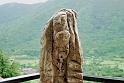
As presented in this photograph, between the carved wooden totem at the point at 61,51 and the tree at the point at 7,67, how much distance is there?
1.94 metres

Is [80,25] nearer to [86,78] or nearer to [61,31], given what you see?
[86,78]

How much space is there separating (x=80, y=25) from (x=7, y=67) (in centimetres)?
131

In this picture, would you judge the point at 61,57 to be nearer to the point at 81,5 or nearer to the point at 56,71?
the point at 56,71

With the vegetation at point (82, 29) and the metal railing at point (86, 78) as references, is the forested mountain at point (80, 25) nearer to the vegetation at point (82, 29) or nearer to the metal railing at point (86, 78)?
the vegetation at point (82, 29)

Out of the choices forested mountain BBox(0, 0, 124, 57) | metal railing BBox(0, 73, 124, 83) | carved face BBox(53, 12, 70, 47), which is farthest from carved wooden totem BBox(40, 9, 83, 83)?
forested mountain BBox(0, 0, 124, 57)

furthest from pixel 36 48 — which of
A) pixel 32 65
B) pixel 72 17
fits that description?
pixel 72 17

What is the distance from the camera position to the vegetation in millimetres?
4344

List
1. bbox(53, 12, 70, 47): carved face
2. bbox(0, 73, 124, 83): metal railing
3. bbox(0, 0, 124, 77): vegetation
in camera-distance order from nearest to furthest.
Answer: bbox(53, 12, 70, 47): carved face, bbox(0, 73, 124, 83): metal railing, bbox(0, 0, 124, 77): vegetation

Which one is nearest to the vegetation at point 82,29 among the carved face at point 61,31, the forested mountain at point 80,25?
the forested mountain at point 80,25

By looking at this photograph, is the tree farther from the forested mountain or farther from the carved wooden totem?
the carved wooden totem

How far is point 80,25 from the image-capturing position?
4.40 m

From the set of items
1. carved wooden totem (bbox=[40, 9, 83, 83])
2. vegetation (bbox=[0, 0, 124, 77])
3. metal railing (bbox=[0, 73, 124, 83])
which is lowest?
metal railing (bbox=[0, 73, 124, 83])

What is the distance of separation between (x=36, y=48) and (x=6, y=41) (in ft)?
2.25

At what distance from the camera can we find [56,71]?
247 cm
